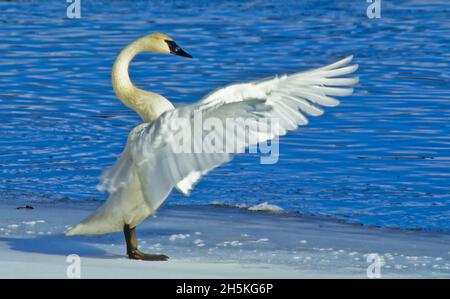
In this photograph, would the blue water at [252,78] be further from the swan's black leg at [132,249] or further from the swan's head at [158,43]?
the swan's black leg at [132,249]

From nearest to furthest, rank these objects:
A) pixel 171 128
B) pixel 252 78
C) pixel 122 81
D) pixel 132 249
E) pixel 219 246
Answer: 1. pixel 171 128
2. pixel 132 249
3. pixel 122 81
4. pixel 219 246
5. pixel 252 78

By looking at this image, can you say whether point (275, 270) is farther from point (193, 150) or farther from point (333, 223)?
point (333, 223)

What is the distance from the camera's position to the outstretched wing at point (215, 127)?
5488 millimetres

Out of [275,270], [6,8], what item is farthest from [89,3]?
[275,270]

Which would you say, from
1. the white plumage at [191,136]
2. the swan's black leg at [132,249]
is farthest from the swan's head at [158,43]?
the swan's black leg at [132,249]

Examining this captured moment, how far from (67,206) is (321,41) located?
6818 millimetres

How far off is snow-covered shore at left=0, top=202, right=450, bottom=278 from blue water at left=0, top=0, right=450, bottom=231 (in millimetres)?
567

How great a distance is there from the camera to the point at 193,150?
18.2 ft

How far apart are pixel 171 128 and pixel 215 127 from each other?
0.69 ft

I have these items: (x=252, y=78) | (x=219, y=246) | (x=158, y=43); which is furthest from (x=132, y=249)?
(x=252, y=78)

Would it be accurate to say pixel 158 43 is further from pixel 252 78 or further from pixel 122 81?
pixel 252 78

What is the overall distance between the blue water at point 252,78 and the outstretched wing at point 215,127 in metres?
2.16

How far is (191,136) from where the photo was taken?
217 inches

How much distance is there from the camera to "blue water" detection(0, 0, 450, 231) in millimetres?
8547
